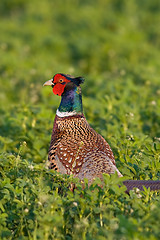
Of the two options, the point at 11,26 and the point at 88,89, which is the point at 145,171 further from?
the point at 11,26

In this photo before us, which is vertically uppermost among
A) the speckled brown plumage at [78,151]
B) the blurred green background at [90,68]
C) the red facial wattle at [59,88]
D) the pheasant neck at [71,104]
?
the blurred green background at [90,68]

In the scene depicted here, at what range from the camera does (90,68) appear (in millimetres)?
11547

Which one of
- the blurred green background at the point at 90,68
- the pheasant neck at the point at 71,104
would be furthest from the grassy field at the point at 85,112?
the pheasant neck at the point at 71,104

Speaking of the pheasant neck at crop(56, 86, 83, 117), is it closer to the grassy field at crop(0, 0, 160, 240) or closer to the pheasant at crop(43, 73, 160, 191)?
the pheasant at crop(43, 73, 160, 191)

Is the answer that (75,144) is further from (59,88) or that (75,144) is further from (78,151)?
(59,88)

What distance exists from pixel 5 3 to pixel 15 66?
7.33 metres

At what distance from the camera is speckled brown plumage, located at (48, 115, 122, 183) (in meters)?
3.92

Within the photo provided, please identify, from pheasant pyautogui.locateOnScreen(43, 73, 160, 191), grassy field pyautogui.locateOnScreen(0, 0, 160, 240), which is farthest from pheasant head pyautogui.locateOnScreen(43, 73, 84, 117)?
grassy field pyautogui.locateOnScreen(0, 0, 160, 240)

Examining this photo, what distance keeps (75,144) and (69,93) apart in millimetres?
542

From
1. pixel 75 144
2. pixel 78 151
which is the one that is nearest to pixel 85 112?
pixel 75 144

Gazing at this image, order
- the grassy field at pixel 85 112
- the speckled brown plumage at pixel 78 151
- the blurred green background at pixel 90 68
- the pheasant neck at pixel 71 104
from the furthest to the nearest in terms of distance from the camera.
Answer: the blurred green background at pixel 90 68 → the pheasant neck at pixel 71 104 → the speckled brown plumage at pixel 78 151 → the grassy field at pixel 85 112

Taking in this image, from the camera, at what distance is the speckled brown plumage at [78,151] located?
3924mm

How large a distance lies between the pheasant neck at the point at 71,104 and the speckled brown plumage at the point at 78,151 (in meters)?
0.05

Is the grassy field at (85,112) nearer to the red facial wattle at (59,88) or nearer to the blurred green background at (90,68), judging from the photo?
the blurred green background at (90,68)
